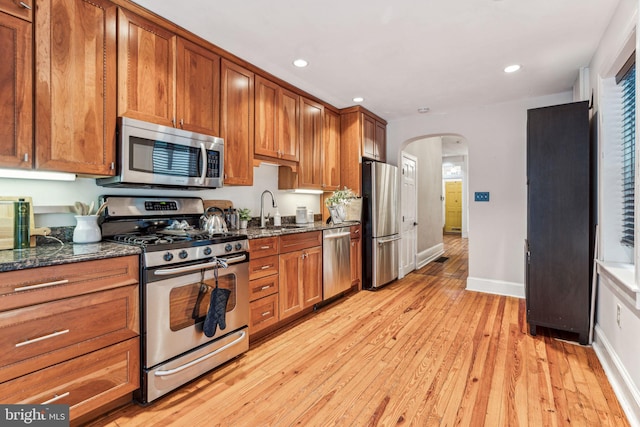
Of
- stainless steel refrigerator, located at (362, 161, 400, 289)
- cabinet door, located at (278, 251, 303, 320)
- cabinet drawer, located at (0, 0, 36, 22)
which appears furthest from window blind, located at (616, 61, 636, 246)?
cabinet drawer, located at (0, 0, 36, 22)

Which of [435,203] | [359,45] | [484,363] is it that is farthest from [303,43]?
[435,203]

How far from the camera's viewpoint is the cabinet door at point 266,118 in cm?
312

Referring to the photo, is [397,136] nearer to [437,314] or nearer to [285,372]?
[437,314]

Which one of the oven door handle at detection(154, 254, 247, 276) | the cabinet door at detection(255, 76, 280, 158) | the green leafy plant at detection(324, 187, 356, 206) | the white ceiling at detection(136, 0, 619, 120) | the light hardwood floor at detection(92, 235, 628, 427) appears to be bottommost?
the light hardwood floor at detection(92, 235, 628, 427)

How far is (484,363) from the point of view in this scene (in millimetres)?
2361

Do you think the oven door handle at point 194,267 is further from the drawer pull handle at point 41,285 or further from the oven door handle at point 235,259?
the drawer pull handle at point 41,285

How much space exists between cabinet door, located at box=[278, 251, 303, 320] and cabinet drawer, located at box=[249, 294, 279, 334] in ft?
0.26

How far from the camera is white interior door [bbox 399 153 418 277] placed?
199 inches

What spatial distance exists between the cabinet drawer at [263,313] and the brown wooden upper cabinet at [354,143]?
2.07 metres

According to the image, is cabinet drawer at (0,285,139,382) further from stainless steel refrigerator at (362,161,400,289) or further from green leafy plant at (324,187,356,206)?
stainless steel refrigerator at (362,161,400,289)

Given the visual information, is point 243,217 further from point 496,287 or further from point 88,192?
point 496,287

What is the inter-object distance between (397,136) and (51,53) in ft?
14.0

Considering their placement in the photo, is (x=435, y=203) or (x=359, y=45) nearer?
(x=359, y=45)

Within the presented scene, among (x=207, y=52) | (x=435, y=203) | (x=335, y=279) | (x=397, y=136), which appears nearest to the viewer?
(x=207, y=52)
